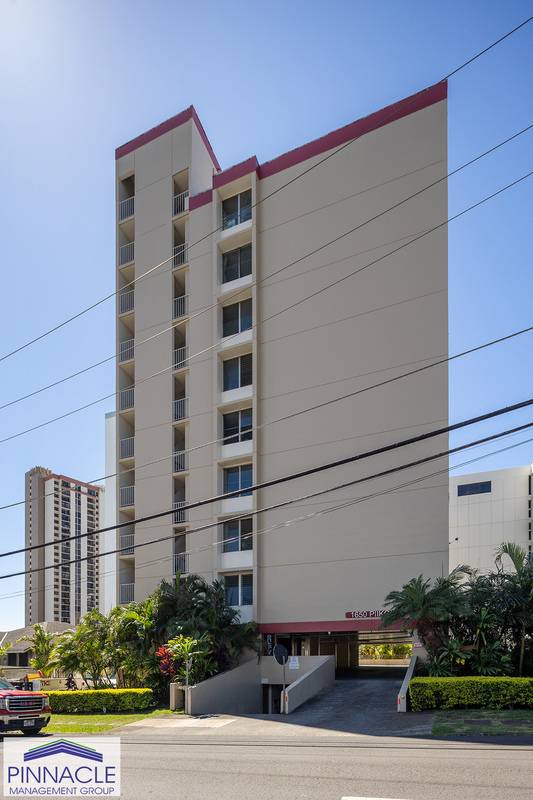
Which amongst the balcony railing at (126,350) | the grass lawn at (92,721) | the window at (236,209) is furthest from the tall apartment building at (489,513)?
the grass lawn at (92,721)

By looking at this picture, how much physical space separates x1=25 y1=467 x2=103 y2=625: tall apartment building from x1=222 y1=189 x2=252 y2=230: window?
54189mm

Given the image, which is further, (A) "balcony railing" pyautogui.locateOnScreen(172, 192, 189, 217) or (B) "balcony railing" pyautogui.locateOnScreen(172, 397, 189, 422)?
(A) "balcony railing" pyautogui.locateOnScreen(172, 192, 189, 217)

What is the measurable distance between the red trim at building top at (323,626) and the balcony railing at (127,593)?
26.2ft

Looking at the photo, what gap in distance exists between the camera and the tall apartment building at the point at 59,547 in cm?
8581

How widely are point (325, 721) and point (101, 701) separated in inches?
383

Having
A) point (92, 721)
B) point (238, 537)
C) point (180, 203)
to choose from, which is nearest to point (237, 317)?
point (180, 203)

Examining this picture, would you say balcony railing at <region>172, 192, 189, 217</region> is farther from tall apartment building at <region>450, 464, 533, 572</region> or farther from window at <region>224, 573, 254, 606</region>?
tall apartment building at <region>450, 464, 533, 572</region>

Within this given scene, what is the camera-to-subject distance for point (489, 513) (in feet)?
215

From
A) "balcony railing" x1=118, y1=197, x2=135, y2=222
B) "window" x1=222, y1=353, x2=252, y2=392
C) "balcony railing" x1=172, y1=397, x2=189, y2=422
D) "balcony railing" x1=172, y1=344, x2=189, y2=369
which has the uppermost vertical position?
"balcony railing" x1=118, y1=197, x2=135, y2=222

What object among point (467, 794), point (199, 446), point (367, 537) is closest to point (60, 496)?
point (199, 446)

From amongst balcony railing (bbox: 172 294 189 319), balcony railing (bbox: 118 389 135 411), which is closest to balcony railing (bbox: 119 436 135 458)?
balcony railing (bbox: 118 389 135 411)

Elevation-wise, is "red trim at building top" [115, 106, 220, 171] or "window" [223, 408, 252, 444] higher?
"red trim at building top" [115, 106, 220, 171]

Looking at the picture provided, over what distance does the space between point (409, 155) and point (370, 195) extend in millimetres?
2336

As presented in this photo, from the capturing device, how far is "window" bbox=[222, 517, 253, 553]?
31.8 m
